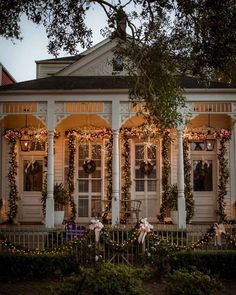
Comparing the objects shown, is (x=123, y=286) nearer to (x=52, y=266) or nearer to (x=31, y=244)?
(x=52, y=266)

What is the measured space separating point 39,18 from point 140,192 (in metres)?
8.29

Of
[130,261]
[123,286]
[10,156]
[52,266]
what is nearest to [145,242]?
[130,261]

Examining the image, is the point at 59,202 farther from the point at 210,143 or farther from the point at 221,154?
the point at 221,154

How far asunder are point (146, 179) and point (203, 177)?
2.26 metres

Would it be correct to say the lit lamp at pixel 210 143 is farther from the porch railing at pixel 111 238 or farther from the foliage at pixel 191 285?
the foliage at pixel 191 285

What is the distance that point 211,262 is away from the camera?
37.8 ft

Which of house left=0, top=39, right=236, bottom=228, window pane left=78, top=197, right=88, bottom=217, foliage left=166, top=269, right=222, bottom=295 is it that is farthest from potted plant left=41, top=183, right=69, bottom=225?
foliage left=166, top=269, right=222, bottom=295

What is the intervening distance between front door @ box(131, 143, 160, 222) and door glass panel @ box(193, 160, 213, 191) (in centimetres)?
156

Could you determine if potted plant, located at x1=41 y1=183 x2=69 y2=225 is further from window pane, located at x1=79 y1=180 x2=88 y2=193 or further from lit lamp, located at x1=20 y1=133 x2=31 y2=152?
lit lamp, located at x1=20 y1=133 x2=31 y2=152

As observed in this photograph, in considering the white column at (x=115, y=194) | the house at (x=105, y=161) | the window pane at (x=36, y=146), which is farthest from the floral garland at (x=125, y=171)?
the window pane at (x=36, y=146)

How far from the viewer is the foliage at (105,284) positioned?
705 cm

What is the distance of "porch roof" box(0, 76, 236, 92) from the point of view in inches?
616

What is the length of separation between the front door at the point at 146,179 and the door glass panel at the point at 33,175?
3780 mm

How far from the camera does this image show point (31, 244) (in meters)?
13.5
